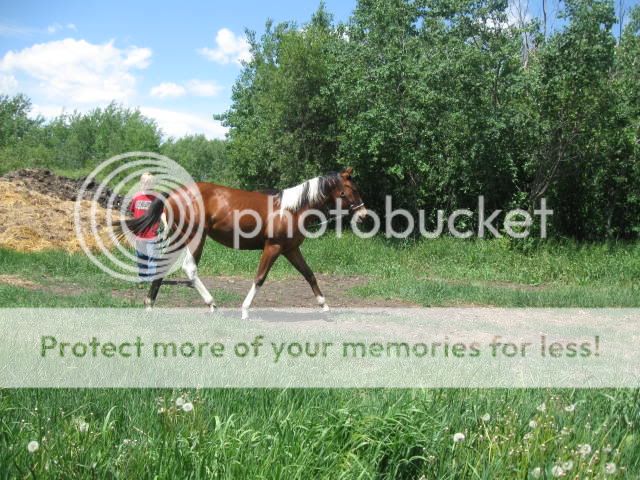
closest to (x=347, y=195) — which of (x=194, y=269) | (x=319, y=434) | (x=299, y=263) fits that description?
(x=299, y=263)

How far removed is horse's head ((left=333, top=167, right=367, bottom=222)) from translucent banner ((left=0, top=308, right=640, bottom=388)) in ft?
4.91

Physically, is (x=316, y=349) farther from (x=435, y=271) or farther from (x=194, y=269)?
(x=435, y=271)

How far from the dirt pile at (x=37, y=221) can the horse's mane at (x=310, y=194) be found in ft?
26.8

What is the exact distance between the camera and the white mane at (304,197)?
8.39 metres

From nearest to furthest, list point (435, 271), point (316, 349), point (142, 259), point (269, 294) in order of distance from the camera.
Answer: point (316, 349) < point (142, 259) < point (269, 294) < point (435, 271)

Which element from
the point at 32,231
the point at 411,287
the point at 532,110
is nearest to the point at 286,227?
the point at 411,287

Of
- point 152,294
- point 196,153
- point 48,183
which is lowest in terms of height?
point 152,294

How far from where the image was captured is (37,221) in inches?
620

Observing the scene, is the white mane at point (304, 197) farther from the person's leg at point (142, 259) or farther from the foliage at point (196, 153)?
the foliage at point (196, 153)

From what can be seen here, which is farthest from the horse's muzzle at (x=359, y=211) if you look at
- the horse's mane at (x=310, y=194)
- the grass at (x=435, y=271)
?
the grass at (x=435, y=271)

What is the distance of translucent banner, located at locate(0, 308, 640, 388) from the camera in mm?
4863

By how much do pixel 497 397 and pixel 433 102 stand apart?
510 inches

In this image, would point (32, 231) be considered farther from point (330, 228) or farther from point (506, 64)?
point (506, 64)

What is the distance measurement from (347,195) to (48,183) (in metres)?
16.0
